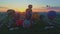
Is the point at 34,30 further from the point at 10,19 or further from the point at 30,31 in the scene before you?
the point at 10,19

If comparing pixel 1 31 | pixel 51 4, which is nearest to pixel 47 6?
pixel 51 4

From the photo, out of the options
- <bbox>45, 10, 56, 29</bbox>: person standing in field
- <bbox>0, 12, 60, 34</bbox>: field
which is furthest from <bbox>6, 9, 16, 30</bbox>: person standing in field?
<bbox>45, 10, 56, 29</bbox>: person standing in field

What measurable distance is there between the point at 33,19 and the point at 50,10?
30 centimetres

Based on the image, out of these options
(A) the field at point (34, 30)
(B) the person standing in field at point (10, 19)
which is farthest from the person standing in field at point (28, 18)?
(B) the person standing in field at point (10, 19)

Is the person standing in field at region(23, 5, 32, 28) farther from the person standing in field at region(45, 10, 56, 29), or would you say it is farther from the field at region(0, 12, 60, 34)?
the person standing in field at region(45, 10, 56, 29)

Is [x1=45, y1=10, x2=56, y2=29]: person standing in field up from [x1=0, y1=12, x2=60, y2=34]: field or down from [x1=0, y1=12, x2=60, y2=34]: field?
up

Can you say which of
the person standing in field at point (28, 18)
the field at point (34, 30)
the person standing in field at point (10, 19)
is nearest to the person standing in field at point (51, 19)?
the field at point (34, 30)

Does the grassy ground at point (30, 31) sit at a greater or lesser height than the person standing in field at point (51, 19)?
lesser

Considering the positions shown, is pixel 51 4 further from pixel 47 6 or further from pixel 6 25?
pixel 6 25

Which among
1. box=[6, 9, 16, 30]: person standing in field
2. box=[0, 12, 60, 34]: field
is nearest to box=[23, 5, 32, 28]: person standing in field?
box=[0, 12, 60, 34]: field

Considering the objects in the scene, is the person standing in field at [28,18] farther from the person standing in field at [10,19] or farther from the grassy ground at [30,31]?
the person standing in field at [10,19]

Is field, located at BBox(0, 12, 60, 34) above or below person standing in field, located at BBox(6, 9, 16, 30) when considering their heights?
below

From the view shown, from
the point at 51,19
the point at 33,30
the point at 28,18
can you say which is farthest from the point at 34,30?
the point at 51,19

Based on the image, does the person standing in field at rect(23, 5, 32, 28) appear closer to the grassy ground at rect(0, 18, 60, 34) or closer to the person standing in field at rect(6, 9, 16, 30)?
the grassy ground at rect(0, 18, 60, 34)
